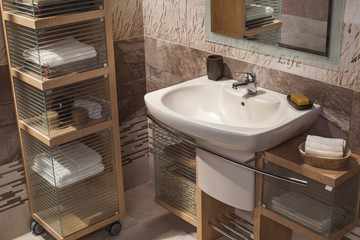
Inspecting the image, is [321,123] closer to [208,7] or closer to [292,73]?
[292,73]

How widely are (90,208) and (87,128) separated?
53 cm

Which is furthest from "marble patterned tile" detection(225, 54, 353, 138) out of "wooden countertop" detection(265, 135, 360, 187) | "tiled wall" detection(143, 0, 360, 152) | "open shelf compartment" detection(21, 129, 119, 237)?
"open shelf compartment" detection(21, 129, 119, 237)

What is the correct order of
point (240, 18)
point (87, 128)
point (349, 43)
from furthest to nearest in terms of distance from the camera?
point (87, 128), point (240, 18), point (349, 43)

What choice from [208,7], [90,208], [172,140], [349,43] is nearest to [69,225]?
[90,208]

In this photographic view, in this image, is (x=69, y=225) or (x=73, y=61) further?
(x=69, y=225)

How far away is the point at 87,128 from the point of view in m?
2.77

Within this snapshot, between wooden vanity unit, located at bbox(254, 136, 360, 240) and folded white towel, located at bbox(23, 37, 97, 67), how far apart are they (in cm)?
106

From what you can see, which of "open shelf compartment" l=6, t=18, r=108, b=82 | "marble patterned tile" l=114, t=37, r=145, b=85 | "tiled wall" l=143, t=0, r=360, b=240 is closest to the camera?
"tiled wall" l=143, t=0, r=360, b=240

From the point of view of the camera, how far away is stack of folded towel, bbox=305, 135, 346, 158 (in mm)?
2084

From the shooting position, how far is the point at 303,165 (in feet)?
7.03

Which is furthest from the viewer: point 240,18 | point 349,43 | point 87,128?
point 87,128

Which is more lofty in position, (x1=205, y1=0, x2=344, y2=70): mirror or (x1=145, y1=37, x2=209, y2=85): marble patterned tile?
(x1=205, y1=0, x2=344, y2=70): mirror

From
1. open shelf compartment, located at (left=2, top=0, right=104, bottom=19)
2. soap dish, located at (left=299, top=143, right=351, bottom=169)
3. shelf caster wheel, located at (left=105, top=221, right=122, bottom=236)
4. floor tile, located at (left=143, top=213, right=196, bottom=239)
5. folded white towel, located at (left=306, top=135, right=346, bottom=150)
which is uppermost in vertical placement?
open shelf compartment, located at (left=2, top=0, right=104, bottom=19)

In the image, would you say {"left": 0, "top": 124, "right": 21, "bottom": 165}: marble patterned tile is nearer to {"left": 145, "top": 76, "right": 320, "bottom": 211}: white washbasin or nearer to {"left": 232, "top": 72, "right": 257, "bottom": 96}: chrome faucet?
{"left": 145, "top": 76, "right": 320, "bottom": 211}: white washbasin
